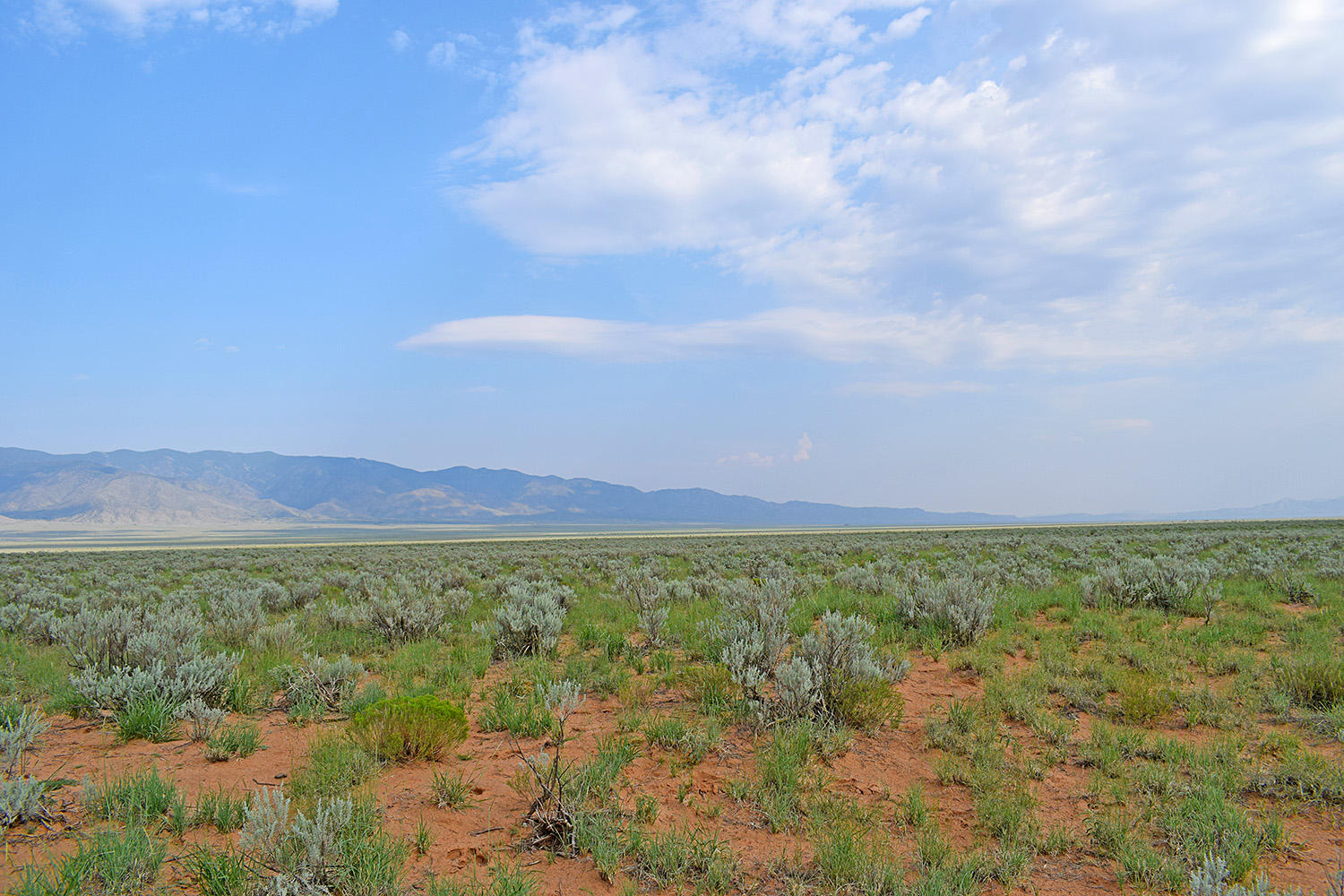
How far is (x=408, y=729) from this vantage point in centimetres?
544

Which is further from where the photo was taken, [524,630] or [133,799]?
[524,630]

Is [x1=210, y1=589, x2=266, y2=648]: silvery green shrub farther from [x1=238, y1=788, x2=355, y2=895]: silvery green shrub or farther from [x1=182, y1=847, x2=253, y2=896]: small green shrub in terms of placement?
[x1=238, y1=788, x2=355, y2=895]: silvery green shrub

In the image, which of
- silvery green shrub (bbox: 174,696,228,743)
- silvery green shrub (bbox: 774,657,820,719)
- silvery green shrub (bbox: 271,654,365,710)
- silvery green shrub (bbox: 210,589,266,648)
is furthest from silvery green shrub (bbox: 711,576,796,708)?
silvery green shrub (bbox: 210,589,266,648)

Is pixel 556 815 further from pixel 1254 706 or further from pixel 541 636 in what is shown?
pixel 1254 706

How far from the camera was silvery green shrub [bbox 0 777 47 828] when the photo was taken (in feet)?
12.9

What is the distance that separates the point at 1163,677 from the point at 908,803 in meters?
4.61

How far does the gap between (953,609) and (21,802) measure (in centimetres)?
963

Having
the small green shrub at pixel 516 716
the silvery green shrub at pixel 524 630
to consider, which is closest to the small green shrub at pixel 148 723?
the small green shrub at pixel 516 716

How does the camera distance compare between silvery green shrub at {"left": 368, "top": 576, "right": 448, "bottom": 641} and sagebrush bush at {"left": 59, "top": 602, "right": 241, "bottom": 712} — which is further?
silvery green shrub at {"left": 368, "top": 576, "right": 448, "bottom": 641}

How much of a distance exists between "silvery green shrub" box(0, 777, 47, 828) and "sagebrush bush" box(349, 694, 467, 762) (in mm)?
1956

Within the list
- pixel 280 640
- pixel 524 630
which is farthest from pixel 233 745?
pixel 280 640

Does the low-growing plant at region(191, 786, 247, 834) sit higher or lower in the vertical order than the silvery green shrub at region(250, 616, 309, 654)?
higher

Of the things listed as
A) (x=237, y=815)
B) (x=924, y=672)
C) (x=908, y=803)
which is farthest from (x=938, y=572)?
(x=237, y=815)

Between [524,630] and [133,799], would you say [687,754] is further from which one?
[524,630]
